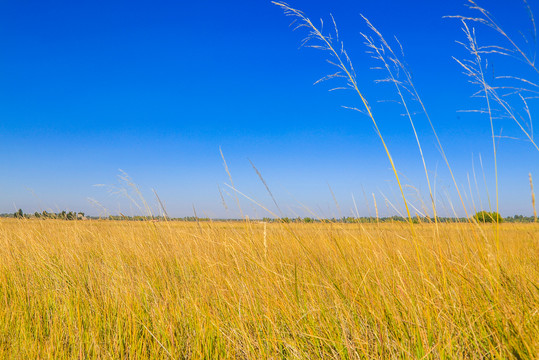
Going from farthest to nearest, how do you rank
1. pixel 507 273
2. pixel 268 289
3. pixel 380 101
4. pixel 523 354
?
pixel 380 101 < pixel 268 289 < pixel 507 273 < pixel 523 354

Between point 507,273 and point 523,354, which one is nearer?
point 523,354

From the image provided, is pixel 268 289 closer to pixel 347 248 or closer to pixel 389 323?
pixel 389 323

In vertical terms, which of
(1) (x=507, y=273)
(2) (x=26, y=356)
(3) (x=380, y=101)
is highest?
(3) (x=380, y=101)

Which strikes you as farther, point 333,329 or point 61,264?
point 61,264

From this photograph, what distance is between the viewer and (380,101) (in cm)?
181

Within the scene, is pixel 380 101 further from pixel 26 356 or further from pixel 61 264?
pixel 61 264

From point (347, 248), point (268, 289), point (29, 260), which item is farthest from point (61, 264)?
point (347, 248)

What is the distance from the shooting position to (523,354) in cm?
99

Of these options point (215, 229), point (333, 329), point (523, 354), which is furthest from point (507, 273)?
point (215, 229)

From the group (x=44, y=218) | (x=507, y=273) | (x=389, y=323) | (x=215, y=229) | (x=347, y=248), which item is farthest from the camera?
(x=44, y=218)

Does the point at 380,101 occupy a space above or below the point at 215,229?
Answer: above

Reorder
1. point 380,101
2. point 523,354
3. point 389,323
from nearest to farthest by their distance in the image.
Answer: point 523,354 < point 389,323 < point 380,101

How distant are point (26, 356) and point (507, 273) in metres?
2.23

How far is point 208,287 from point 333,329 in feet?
2.93
